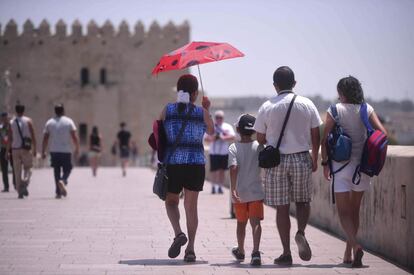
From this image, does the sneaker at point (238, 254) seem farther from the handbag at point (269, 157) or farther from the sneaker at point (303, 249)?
the handbag at point (269, 157)

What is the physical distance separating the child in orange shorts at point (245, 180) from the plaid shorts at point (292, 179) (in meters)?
0.39

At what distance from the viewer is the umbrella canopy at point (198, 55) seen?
9.85 meters

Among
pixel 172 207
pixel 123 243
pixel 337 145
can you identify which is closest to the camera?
pixel 337 145

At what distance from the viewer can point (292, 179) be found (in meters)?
8.90

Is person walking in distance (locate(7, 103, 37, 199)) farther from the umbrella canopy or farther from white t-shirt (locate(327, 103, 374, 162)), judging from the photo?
white t-shirt (locate(327, 103, 374, 162))

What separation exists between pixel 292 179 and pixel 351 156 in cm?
57

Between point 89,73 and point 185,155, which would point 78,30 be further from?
point 185,155

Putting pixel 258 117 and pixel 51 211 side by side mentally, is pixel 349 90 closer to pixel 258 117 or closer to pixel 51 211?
pixel 258 117

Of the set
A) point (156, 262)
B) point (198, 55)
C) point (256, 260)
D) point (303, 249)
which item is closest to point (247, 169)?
point (256, 260)

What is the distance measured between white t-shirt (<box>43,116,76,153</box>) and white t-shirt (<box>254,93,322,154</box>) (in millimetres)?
8916

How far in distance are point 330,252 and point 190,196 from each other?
5.29 ft

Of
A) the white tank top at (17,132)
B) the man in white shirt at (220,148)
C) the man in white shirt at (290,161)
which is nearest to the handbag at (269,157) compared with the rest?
the man in white shirt at (290,161)

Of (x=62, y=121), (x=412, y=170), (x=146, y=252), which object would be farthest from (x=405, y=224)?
(x=62, y=121)

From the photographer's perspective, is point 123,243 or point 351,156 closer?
point 351,156
